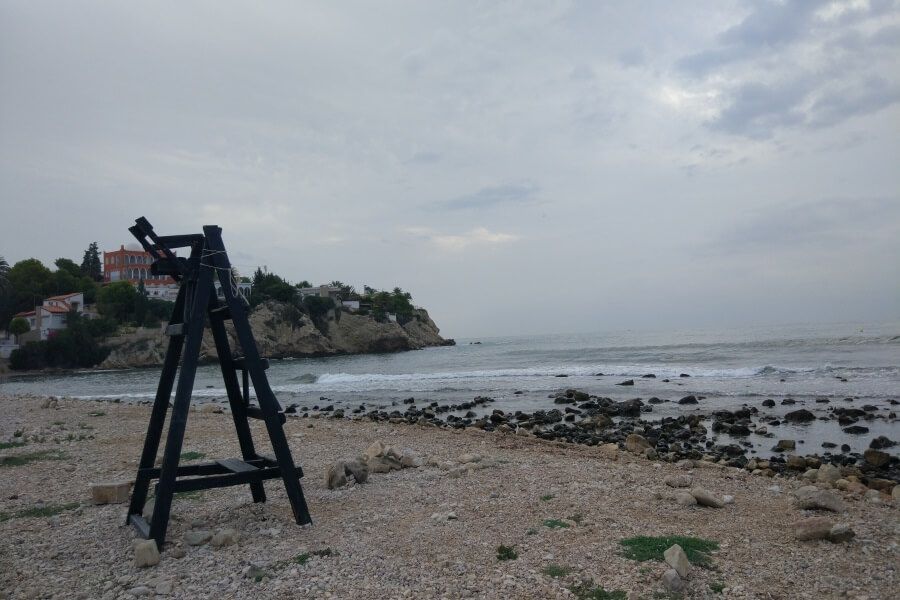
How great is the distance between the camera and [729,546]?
5988mm

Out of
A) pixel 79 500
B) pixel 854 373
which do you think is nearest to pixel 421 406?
pixel 79 500

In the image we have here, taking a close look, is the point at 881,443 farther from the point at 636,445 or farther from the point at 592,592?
the point at 592,592

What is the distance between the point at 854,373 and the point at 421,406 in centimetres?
2383

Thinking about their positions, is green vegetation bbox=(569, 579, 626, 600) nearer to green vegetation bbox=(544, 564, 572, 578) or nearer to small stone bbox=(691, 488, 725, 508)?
green vegetation bbox=(544, 564, 572, 578)

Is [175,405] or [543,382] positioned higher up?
[175,405]

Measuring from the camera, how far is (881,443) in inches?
594

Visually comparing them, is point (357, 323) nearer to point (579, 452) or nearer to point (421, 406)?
point (421, 406)

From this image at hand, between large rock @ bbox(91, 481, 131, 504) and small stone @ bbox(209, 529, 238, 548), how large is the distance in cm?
279

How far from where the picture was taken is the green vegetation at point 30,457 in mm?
11189

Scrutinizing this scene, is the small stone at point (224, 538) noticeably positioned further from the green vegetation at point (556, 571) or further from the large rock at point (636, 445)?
the large rock at point (636, 445)

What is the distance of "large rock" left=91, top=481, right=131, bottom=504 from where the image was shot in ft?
26.6

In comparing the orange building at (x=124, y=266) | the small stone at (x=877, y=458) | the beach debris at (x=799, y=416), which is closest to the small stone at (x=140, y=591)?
the small stone at (x=877, y=458)

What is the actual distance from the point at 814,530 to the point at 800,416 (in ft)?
51.6

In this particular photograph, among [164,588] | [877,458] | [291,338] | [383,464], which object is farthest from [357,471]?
[291,338]
